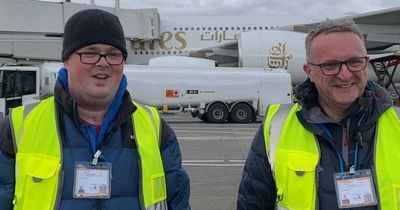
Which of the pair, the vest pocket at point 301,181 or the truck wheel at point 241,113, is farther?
the truck wheel at point 241,113

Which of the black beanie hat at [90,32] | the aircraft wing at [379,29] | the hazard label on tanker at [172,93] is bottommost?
the hazard label on tanker at [172,93]

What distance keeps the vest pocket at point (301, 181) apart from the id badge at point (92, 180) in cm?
77

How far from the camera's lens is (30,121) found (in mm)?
2307

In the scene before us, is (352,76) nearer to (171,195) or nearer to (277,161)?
(277,161)

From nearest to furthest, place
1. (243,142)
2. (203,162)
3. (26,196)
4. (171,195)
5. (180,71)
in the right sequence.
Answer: (26,196), (171,195), (203,162), (243,142), (180,71)

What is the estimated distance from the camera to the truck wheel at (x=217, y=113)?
65.1ft

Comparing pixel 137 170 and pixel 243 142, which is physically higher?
pixel 137 170

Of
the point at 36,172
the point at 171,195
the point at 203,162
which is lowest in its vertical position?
the point at 203,162

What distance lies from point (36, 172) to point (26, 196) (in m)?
0.10

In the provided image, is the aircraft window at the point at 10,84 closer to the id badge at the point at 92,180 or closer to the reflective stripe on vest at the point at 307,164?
the id badge at the point at 92,180

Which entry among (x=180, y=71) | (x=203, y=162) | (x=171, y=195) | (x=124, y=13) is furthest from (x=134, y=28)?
(x=171, y=195)

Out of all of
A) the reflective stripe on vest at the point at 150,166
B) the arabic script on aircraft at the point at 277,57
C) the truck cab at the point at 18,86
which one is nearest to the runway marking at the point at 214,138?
the truck cab at the point at 18,86

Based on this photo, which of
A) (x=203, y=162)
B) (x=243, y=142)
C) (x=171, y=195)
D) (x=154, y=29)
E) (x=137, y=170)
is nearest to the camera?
(x=137, y=170)

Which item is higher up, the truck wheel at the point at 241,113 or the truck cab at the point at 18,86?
the truck cab at the point at 18,86
